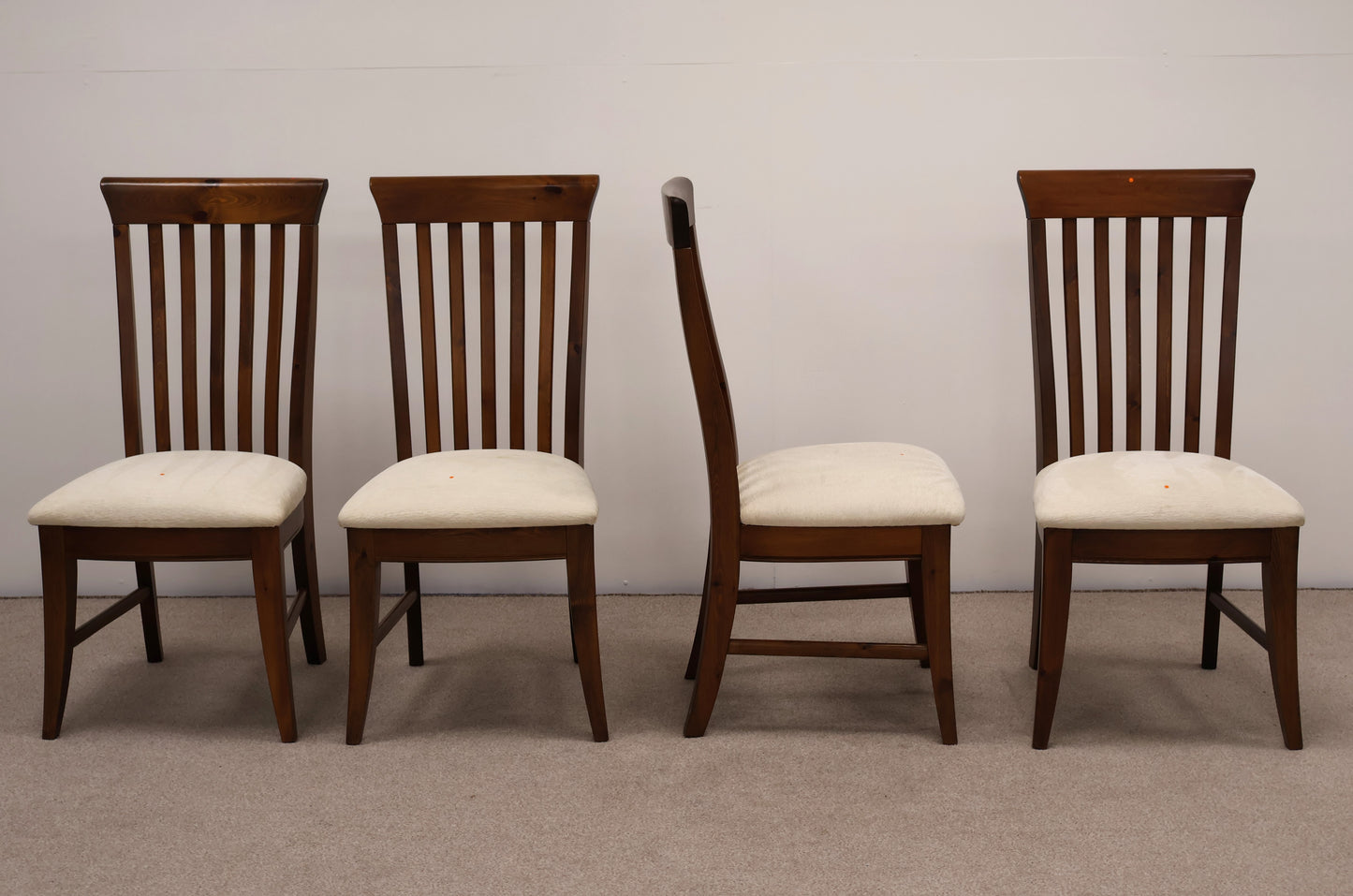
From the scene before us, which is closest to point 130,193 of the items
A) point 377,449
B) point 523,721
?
point 377,449

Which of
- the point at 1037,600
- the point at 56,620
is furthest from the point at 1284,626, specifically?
the point at 56,620

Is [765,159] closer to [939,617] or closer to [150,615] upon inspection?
[939,617]

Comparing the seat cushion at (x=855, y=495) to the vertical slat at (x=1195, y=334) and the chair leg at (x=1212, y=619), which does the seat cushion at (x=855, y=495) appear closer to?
the vertical slat at (x=1195, y=334)

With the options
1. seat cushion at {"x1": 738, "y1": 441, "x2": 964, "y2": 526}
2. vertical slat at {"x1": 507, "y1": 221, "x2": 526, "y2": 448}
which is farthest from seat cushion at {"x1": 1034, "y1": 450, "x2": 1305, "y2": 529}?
vertical slat at {"x1": 507, "y1": 221, "x2": 526, "y2": 448}

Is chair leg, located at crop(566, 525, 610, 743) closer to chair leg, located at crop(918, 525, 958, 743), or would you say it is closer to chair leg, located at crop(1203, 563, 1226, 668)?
chair leg, located at crop(918, 525, 958, 743)

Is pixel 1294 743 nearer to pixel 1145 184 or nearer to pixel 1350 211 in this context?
pixel 1145 184

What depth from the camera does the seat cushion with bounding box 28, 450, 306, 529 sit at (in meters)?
1.88

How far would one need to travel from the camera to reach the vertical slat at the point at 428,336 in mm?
2201

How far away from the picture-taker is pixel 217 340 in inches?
86.5

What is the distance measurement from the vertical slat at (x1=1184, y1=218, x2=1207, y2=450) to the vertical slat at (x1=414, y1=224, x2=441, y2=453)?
4.96ft

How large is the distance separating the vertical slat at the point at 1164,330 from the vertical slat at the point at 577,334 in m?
1.16

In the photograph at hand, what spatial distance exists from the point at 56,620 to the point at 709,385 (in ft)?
4.21

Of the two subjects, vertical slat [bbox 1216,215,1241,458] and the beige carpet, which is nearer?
the beige carpet

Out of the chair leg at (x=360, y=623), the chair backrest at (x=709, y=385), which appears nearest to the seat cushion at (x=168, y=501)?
the chair leg at (x=360, y=623)
